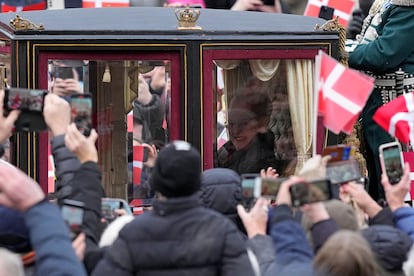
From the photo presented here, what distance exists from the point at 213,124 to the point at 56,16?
139 cm

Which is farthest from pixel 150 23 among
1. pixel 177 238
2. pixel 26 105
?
pixel 177 238

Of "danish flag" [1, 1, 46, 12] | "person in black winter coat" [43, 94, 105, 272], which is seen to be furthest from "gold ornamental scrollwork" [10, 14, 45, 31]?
"danish flag" [1, 1, 46, 12]

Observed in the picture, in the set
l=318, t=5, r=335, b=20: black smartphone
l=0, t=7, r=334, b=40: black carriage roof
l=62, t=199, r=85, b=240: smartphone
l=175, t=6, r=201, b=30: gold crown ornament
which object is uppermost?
l=175, t=6, r=201, b=30: gold crown ornament

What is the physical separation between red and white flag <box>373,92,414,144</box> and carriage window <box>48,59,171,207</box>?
1.30 meters

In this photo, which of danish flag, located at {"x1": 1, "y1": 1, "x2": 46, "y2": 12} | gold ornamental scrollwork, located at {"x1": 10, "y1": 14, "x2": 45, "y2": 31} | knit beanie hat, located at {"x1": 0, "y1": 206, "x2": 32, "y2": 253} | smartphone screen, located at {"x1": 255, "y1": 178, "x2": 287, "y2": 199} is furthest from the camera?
danish flag, located at {"x1": 1, "y1": 1, "x2": 46, "y2": 12}

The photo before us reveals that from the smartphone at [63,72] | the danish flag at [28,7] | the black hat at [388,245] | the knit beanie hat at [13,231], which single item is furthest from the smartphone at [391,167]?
the danish flag at [28,7]

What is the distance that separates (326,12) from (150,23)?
2982 mm

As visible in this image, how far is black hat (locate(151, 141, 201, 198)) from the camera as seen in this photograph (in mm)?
4965

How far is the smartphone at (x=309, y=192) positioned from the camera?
5.13m

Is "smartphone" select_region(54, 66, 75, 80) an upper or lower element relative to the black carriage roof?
lower

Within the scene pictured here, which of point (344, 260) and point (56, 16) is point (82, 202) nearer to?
point (344, 260)

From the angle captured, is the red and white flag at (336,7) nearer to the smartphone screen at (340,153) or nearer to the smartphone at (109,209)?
the smartphone screen at (340,153)

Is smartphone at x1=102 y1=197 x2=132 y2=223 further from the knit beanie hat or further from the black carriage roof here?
the black carriage roof

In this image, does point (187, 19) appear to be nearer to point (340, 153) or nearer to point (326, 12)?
point (340, 153)
